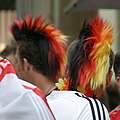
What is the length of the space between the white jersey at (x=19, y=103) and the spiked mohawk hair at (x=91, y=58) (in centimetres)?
84

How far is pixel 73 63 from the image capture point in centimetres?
279

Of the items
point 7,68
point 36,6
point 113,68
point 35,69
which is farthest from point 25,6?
point 7,68

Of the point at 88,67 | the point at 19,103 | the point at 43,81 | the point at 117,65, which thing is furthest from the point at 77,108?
the point at 43,81

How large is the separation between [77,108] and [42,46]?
1.36 metres

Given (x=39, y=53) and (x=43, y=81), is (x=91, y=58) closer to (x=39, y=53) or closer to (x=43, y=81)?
(x=43, y=81)

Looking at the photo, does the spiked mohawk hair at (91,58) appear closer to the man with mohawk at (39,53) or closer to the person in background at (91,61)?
the person in background at (91,61)

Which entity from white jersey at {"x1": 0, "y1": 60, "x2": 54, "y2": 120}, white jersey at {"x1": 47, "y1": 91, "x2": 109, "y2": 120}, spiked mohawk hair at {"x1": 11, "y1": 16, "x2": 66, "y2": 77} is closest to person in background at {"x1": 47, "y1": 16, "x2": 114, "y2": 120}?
white jersey at {"x1": 47, "y1": 91, "x2": 109, "y2": 120}

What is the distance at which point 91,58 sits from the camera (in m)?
2.75

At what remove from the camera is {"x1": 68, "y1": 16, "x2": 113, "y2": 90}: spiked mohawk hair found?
8.98ft

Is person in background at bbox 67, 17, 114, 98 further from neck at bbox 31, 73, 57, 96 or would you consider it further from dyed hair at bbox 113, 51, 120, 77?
neck at bbox 31, 73, 57, 96

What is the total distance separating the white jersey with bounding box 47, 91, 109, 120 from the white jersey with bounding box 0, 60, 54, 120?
1.78 feet

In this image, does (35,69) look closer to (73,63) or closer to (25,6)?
(73,63)

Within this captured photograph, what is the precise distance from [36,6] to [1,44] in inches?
53.6

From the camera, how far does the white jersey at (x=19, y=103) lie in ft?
5.99
